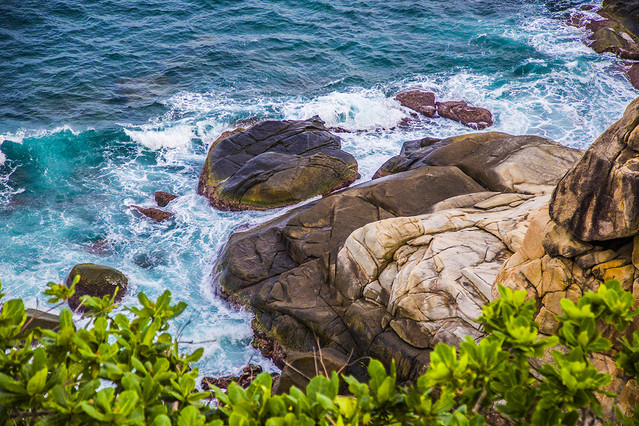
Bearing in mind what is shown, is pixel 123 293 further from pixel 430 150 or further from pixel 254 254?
pixel 430 150

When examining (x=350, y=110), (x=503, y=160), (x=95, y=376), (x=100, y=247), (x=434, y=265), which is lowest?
(x=100, y=247)

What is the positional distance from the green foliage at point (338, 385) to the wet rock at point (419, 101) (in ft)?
66.9

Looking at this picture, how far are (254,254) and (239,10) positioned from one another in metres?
27.0

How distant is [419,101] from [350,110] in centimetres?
373

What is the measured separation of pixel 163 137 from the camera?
2181 cm

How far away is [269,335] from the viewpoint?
12492 millimetres

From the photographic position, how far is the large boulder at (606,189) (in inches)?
255

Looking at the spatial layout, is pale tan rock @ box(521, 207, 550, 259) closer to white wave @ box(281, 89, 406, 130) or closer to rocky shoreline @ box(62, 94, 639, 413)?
rocky shoreline @ box(62, 94, 639, 413)

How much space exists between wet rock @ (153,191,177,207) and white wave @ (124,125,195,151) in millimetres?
4157

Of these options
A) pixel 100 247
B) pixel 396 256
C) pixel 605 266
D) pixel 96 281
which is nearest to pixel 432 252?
pixel 396 256

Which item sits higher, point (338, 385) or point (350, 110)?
point (338, 385)

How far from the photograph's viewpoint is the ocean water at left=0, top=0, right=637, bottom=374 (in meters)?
15.8

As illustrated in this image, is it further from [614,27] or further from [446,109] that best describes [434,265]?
[614,27]

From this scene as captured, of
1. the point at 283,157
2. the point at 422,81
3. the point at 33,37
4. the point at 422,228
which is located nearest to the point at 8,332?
the point at 422,228
